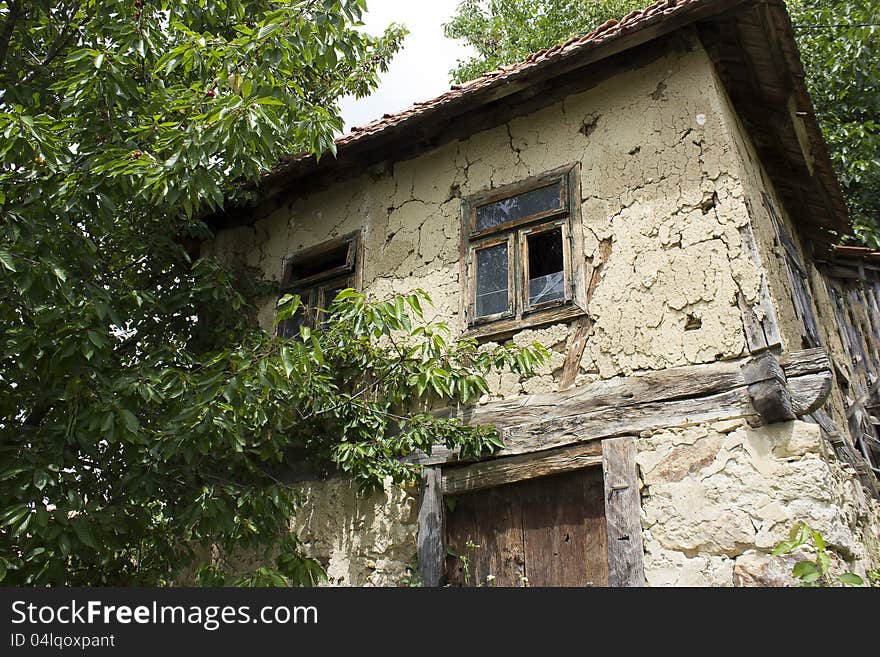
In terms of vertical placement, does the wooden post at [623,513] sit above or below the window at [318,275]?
below

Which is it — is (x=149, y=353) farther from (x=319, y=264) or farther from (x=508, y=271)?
(x=508, y=271)

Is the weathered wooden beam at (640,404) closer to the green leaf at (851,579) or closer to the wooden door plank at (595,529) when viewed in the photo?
the wooden door plank at (595,529)

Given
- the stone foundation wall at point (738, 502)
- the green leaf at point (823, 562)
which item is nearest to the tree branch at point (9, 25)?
the stone foundation wall at point (738, 502)

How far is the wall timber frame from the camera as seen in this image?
4727mm

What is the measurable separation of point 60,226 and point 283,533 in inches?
109

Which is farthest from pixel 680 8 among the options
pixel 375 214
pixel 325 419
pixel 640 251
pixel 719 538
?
pixel 325 419

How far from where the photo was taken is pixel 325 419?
629cm

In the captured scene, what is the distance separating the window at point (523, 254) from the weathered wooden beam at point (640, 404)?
0.61m

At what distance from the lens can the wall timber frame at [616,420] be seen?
473cm

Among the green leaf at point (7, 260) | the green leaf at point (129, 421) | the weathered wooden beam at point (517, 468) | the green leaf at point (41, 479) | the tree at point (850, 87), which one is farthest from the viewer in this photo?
the tree at point (850, 87)

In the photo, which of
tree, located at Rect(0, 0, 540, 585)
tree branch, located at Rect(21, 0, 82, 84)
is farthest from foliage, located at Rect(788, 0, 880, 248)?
tree branch, located at Rect(21, 0, 82, 84)

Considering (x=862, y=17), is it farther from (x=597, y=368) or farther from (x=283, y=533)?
(x=283, y=533)

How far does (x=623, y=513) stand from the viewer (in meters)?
4.93

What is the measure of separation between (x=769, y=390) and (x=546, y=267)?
2.05 meters
